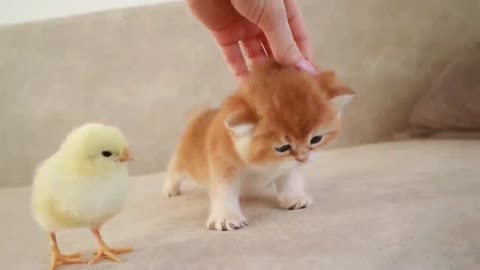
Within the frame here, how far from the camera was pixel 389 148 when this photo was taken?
166 centimetres

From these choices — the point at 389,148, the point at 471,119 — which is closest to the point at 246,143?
the point at 389,148

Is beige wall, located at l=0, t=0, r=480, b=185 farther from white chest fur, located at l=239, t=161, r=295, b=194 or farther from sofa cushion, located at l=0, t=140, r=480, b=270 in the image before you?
white chest fur, located at l=239, t=161, r=295, b=194

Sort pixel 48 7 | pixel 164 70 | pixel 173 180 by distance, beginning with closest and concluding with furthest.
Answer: pixel 173 180 → pixel 164 70 → pixel 48 7

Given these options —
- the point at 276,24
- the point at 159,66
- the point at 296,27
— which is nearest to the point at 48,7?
the point at 159,66

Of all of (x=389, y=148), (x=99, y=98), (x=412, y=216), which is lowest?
(x=389, y=148)

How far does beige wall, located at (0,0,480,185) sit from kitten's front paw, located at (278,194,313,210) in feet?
2.55

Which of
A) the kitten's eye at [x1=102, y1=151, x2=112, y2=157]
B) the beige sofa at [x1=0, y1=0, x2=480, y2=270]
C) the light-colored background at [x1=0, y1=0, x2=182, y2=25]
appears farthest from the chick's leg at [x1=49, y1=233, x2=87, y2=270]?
the light-colored background at [x1=0, y1=0, x2=182, y2=25]

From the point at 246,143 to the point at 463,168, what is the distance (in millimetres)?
501

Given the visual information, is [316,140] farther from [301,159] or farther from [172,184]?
[172,184]

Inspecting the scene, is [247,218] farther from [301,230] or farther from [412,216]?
[412,216]

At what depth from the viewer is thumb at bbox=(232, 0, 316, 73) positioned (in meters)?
1.00

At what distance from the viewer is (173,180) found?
4.53ft

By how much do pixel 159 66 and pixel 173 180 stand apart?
1.89 ft

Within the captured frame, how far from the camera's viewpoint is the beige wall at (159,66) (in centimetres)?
184
